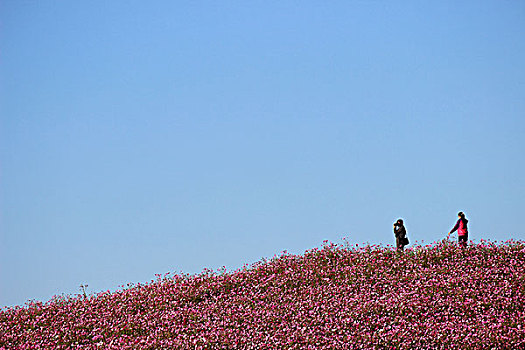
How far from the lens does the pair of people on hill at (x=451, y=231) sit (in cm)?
1959

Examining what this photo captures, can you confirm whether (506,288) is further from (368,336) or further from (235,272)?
(235,272)

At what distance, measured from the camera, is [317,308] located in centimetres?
1482

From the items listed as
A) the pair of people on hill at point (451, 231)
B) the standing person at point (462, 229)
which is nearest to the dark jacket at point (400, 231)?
the pair of people on hill at point (451, 231)

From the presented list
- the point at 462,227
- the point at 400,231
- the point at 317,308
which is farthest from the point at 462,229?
the point at 317,308

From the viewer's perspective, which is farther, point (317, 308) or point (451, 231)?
point (451, 231)

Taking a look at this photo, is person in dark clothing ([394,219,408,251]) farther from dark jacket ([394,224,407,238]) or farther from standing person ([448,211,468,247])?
standing person ([448,211,468,247])

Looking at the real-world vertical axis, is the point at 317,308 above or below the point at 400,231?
below

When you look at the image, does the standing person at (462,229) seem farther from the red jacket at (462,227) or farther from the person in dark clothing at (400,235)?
the person in dark clothing at (400,235)

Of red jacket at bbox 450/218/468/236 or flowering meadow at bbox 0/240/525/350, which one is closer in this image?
flowering meadow at bbox 0/240/525/350

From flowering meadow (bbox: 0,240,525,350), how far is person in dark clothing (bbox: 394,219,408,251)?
527 millimetres

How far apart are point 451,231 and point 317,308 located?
24.1 feet

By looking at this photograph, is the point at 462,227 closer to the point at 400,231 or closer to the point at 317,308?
the point at 400,231

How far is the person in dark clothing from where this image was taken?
19703mm

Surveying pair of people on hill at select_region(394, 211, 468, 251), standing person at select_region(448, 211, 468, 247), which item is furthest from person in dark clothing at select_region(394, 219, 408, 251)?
standing person at select_region(448, 211, 468, 247)
